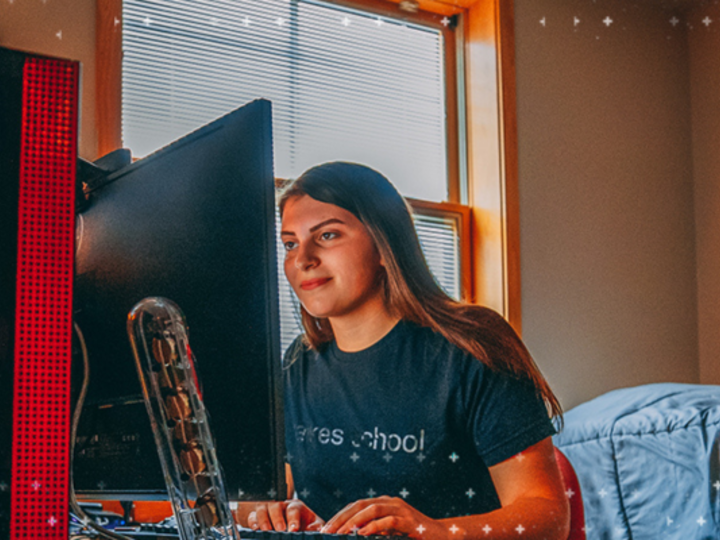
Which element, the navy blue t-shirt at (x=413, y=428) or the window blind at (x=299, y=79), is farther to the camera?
the window blind at (x=299, y=79)

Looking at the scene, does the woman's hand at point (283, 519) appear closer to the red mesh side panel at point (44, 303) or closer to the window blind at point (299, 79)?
the red mesh side panel at point (44, 303)

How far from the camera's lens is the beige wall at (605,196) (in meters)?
2.46

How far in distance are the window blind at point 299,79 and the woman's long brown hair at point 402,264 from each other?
746mm

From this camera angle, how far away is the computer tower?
50 centimetres

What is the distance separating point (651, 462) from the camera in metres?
1.88

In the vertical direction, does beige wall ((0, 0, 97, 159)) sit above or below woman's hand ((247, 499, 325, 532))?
above

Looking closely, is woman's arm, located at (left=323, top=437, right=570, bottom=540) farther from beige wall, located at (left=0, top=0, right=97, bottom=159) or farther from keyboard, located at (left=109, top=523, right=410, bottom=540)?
beige wall, located at (left=0, top=0, right=97, bottom=159)

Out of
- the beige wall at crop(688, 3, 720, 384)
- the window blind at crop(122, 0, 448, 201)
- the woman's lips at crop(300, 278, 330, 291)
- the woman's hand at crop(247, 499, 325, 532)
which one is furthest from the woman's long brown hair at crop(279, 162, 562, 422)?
the beige wall at crop(688, 3, 720, 384)

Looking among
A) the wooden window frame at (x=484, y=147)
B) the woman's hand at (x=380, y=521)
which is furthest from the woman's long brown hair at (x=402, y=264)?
the wooden window frame at (x=484, y=147)

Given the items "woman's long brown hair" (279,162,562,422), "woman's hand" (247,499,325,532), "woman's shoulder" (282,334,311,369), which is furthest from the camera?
"woman's shoulder" (282,334,311,369)

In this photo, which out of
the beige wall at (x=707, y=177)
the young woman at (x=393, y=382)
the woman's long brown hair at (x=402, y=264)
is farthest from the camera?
the beige wall at (x=707, y=177)

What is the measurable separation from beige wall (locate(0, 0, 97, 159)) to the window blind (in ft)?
0.42

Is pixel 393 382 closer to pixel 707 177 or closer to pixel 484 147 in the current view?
pixel 484 147

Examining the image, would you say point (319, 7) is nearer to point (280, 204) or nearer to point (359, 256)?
point (280, 204)
